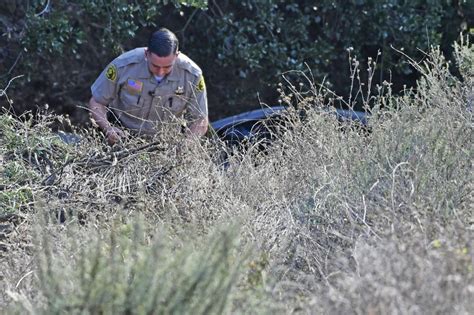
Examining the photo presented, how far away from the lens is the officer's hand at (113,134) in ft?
24.9

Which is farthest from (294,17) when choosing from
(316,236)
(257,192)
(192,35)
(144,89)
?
(316,236)

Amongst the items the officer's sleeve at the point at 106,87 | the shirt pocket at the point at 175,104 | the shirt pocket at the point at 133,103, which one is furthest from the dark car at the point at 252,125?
the officer's sleeve at the point at 106,87

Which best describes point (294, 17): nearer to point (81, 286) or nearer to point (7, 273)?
point (7, 273)

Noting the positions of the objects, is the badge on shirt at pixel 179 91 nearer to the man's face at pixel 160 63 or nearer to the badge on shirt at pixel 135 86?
the man's face at pixel 160 63

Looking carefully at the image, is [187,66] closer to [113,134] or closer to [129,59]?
[129,59]

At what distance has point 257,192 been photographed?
698 centimetres

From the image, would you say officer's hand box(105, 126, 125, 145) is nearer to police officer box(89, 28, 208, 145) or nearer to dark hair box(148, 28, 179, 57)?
police officer box(89, 28, 208, 145)

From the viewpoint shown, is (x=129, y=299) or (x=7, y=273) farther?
(x=7, y=273)

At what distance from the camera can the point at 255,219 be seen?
6469mm

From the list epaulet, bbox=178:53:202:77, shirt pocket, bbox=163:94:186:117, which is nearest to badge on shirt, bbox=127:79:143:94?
shirt pocket, bbox=163:94:186:117

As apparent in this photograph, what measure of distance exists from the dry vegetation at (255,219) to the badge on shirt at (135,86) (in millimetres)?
730

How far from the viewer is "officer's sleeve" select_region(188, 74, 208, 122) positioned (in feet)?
26.9

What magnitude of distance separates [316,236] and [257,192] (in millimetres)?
864

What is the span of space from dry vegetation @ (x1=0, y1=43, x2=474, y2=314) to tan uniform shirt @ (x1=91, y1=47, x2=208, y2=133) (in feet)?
2.10
